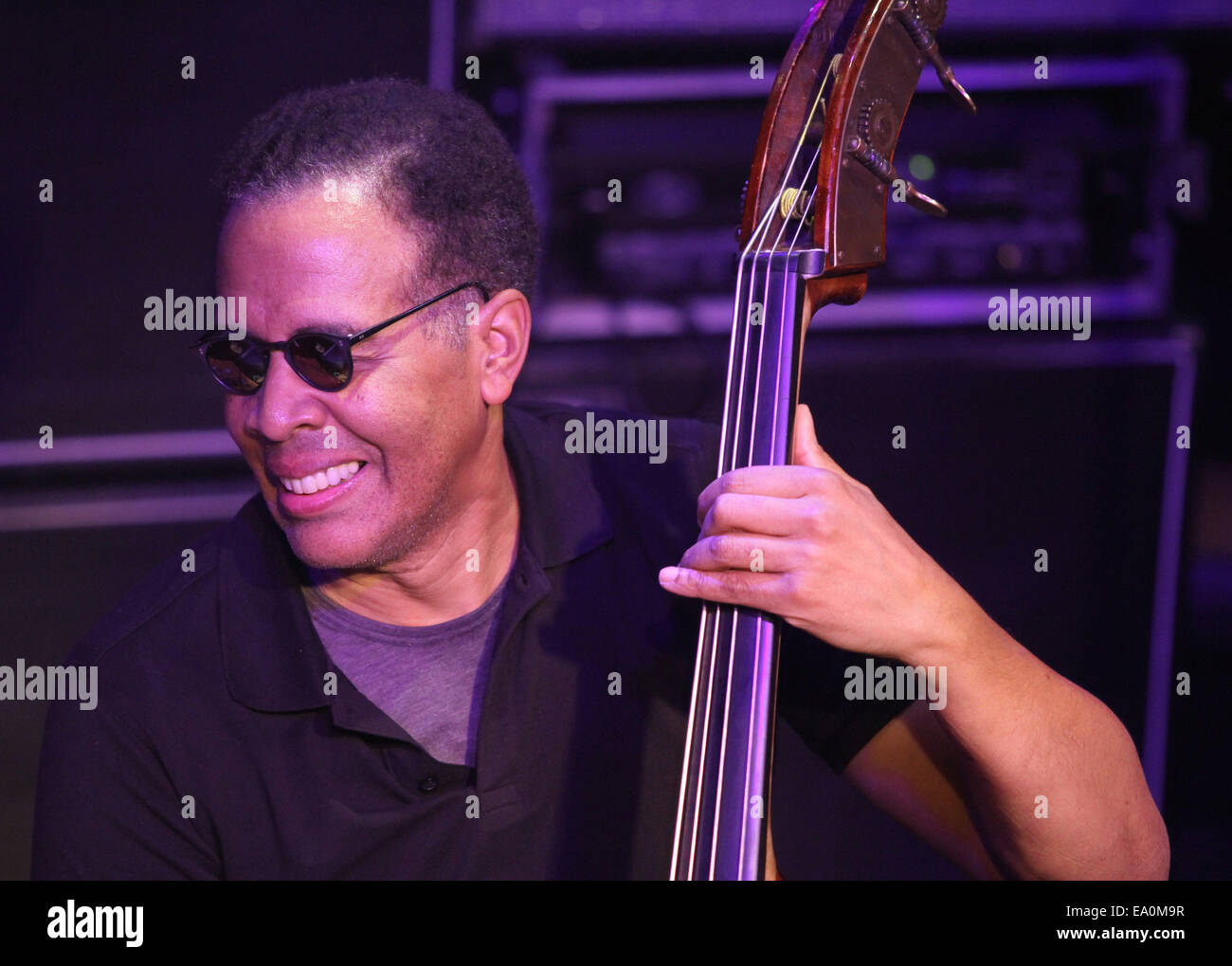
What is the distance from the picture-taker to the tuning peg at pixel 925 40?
49.1 inches

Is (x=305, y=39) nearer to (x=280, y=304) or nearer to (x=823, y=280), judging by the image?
(x=280, y=304)

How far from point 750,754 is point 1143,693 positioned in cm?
129

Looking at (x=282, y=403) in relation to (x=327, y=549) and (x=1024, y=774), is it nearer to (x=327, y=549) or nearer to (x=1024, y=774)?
(x=327, y=549)

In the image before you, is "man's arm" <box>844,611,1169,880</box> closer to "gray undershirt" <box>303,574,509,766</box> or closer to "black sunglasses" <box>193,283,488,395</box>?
"gray undershirt" <box>303,574,509,766</box>

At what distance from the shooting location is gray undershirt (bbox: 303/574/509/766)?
1.39 metres

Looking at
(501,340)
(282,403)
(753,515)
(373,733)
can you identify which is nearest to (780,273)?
(753,515)

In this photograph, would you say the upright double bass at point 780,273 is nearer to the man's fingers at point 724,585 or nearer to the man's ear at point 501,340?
the man's fingers at point 724,585

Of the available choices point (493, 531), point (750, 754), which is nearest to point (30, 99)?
point (493, 531)

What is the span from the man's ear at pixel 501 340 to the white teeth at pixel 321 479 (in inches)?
7.6

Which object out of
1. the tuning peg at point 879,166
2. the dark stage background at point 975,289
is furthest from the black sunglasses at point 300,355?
the dark stage background at point 975,289

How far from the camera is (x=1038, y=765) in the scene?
4.03 ft

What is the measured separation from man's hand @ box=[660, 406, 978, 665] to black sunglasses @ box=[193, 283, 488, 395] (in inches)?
17.1

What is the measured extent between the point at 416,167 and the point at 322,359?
258 mm

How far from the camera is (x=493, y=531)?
150 cm
